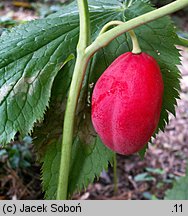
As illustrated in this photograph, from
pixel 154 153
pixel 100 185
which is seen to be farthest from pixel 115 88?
pixel 154 153

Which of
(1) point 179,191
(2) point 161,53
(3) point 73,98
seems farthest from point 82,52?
(1) point 179,191

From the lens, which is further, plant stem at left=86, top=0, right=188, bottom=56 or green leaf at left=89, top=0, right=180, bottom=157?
green leaf at left=89, top=0, right=180, bottom=157

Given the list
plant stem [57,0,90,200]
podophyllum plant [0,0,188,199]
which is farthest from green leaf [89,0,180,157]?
plant stem [57,0,90,200]

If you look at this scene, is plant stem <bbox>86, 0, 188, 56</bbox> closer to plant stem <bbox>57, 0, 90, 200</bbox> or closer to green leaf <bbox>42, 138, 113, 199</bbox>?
plant stem <bbox>57, 0, 90, 200</bbox>

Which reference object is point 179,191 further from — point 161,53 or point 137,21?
point 137,21

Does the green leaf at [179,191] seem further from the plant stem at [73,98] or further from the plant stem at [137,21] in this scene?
the plant stem at [137,21]
